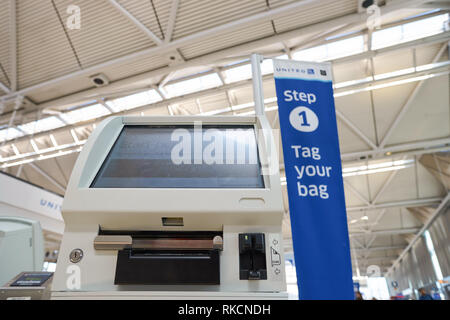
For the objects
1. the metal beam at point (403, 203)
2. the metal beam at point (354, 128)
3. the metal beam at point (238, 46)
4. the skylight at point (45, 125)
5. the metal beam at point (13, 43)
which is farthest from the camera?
the metal beam at point (403, 203)

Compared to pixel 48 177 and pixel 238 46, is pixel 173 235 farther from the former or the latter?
pixel 48 177

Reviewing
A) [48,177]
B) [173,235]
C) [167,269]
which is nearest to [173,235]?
[173,235]

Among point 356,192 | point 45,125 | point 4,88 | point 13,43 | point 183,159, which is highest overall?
point 45,125

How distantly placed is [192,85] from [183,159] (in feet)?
29.3

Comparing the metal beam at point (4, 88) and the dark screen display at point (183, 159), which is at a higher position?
the metal beam at point (4, 88)

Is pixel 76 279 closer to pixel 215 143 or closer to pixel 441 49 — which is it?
pixel 215 143

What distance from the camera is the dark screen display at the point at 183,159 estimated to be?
113 centimetres

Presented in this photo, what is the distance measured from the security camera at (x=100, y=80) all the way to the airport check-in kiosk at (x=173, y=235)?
7414mm

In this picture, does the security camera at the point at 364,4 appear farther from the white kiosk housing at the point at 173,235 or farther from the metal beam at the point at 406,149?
the white kiosk housing at the point at 173,235

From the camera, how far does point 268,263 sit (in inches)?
40.1

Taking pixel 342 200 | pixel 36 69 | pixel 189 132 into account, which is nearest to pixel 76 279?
pixel 189 132

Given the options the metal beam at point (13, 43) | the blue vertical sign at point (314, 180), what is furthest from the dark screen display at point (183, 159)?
the metal beam at point (13, 43)

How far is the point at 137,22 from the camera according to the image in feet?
20.5

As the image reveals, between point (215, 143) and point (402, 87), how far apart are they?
9812mm
